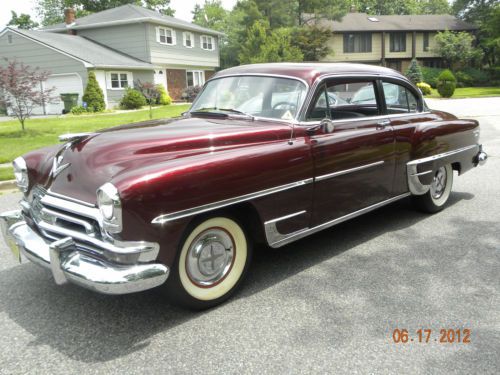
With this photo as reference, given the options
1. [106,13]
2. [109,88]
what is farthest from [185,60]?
[109,88]

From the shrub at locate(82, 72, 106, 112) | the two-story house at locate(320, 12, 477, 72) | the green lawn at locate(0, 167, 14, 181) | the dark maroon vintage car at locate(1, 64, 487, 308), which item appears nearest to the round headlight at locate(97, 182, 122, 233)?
the dark maroon vintage car at locate(1, 64, 487, 308)

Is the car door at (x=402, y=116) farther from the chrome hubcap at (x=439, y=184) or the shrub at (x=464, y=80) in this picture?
the shrub at (x=464, y=80)

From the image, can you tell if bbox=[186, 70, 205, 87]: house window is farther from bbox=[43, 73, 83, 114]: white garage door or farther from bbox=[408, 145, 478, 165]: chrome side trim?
bbox=[408, 145, 478, 165]: chrome side trim

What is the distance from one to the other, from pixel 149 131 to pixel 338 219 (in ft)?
6.03

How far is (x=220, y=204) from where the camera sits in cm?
322

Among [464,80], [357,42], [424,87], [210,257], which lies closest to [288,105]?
[210,257]

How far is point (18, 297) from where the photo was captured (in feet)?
11.9

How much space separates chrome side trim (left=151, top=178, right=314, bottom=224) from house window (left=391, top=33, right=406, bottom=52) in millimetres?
48765

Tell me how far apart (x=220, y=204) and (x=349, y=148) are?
1.56 meters

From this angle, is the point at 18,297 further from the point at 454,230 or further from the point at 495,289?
the point at 454,230

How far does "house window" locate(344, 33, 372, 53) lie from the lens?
153 ft

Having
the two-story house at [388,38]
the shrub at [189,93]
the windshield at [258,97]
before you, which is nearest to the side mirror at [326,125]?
the windshield at [258,97]

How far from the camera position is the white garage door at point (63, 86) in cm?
2644

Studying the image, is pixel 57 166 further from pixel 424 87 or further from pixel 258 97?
pixel 424 87
